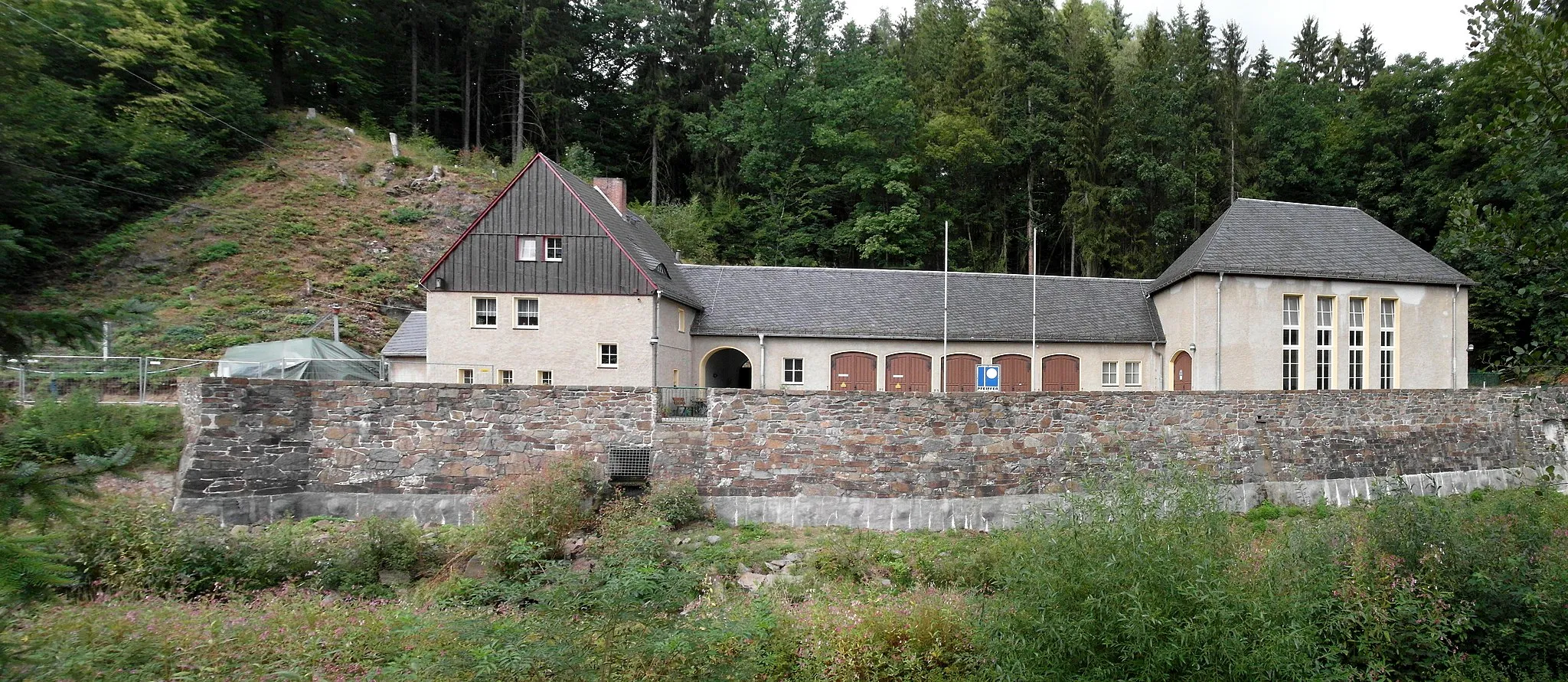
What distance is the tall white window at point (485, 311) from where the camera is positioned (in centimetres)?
2145

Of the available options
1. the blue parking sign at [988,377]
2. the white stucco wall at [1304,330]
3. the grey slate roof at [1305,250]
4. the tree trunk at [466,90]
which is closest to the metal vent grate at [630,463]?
the blue parking sign at [988,377]

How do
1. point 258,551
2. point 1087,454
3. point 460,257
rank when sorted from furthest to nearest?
point 460,257
point 1087,454
point 258,551

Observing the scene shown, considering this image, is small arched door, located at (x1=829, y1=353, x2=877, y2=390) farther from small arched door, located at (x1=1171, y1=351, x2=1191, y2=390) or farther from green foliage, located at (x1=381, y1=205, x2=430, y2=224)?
green foliage, located at (x1=381, y1=205, x2=430, y2=224)

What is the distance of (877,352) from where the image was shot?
23953mm

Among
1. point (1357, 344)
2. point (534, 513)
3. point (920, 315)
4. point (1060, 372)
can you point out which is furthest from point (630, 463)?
point (1357, 344)

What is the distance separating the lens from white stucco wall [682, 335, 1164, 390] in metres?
23.8

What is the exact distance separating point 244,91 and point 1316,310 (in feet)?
→ 152

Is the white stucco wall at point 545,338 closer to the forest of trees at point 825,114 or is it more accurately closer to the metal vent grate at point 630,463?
the metal vent grate at point 630,463

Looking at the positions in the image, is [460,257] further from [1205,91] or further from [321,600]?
[1205,91]

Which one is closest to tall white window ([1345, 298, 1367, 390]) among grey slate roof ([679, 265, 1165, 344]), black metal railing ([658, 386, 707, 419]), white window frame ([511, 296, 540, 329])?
grey slate roof ([679, 265, 1165, 344])

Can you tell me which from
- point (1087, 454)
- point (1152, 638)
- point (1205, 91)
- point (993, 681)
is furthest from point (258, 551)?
point (1205, 91)

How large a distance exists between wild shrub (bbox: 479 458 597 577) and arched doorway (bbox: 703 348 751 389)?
37.2 ft

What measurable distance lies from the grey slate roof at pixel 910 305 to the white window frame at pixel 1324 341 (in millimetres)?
4477

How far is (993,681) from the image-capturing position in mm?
7020
